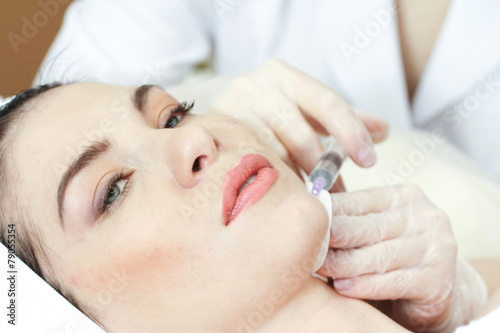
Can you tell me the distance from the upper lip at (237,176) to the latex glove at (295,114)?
0.17 metres

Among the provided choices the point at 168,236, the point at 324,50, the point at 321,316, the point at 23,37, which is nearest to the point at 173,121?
the point at 168,236

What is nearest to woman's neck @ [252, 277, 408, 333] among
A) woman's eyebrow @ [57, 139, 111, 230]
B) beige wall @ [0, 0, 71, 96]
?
woman's eyebrow @ [57, 139, 111, 230]

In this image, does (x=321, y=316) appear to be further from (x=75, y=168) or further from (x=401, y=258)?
(x=75, y=168)

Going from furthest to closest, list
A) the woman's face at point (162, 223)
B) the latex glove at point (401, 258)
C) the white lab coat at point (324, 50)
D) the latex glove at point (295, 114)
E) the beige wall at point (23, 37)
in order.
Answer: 1. the beige wall at point (23, 37)
2. the white lab coat at point (324, 50)
3. the latex glove at point (295, 114)
4. the latex glove at point (401, 258)
5. the woman's face at point (162, 223)

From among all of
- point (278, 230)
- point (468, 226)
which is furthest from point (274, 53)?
point (278, 230)

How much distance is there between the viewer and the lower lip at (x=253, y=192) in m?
0.79

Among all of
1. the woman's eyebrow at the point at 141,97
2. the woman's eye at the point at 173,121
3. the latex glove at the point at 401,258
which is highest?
the woman's eyebrow at the point at 141,97

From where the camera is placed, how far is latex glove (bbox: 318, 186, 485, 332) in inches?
35.2

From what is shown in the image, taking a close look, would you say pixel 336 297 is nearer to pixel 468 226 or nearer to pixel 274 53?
pixel 468 226

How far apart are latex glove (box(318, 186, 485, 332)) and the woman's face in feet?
0.39

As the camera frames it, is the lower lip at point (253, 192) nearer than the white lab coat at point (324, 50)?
Yes

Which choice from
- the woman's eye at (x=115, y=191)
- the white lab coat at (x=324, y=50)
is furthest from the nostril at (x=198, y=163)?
the white lab coat at (x=324, y=50)

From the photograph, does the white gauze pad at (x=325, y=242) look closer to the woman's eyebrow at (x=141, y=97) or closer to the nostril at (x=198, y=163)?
the nostril at (x=198, y=163)

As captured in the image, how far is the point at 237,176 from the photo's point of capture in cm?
81
